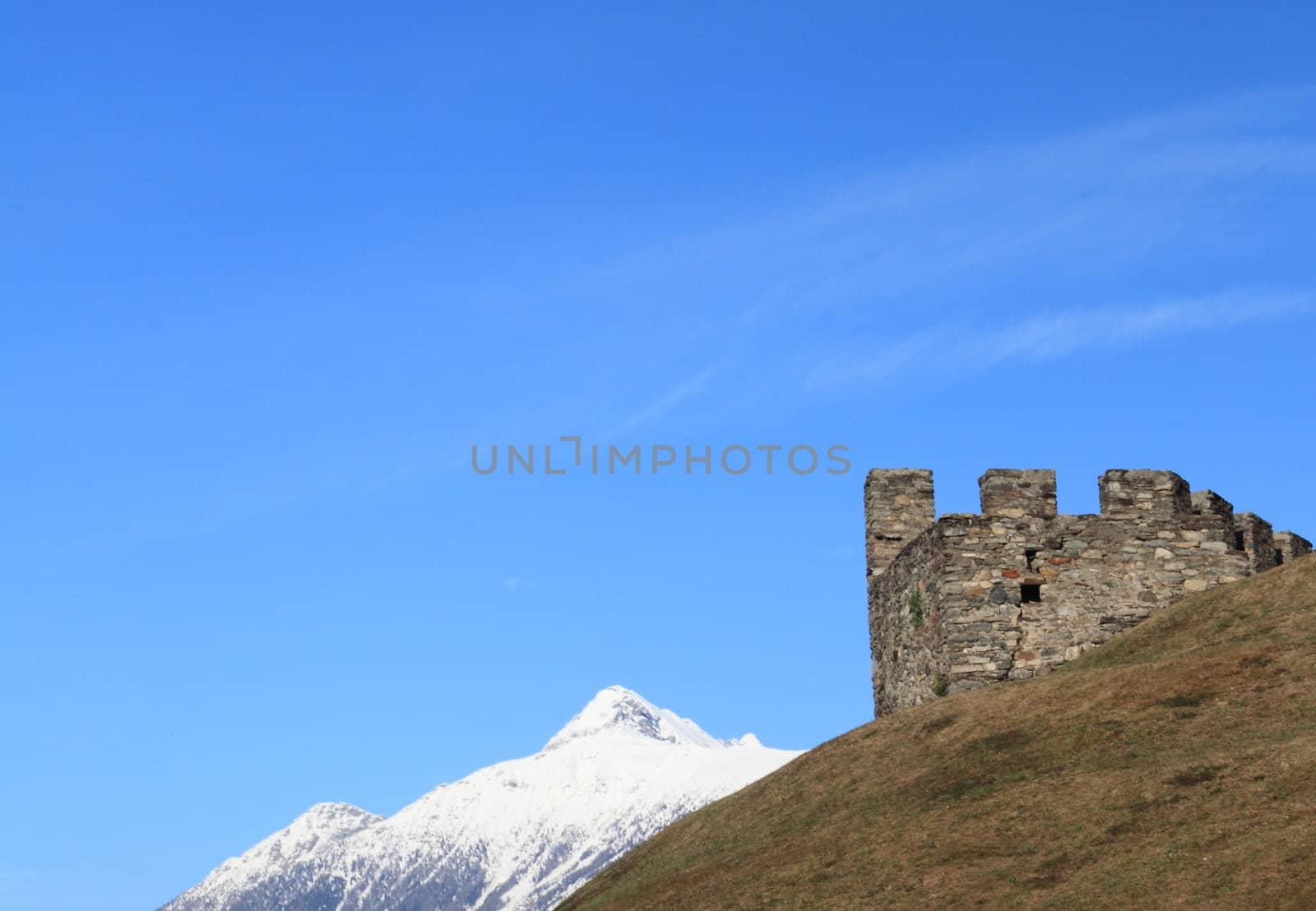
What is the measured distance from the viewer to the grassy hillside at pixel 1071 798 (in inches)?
992

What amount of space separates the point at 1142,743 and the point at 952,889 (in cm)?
582

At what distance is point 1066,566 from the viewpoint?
40.2 m

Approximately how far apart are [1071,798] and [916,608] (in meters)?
13.3

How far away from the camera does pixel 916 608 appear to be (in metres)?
41.7

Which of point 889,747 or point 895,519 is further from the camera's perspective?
point 895,519

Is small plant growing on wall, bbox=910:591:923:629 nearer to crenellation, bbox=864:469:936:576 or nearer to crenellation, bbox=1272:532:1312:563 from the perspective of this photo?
crenellation, bbox=864:469:936:576

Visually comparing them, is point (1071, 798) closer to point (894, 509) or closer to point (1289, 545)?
point (894, 509)

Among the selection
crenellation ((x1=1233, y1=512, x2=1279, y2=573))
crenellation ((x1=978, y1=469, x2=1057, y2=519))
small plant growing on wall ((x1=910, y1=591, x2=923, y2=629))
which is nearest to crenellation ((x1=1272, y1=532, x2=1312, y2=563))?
crenellation ((x1=1233, y1=512, x2=1279, y2=573))

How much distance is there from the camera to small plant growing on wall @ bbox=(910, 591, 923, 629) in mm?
41500

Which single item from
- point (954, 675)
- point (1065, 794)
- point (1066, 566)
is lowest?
point (1065, 794)

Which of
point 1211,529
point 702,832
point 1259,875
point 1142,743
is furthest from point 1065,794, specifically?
point 1211,529

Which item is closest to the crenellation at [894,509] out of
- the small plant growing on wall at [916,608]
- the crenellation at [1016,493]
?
the small plant growing on wall at [916,608]

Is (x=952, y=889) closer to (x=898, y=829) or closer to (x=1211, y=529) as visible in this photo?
(x=898, y=829)

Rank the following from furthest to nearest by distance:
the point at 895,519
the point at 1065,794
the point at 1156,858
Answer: the point at 895,519 < the point at 1065,794 < the point at 1156,858
